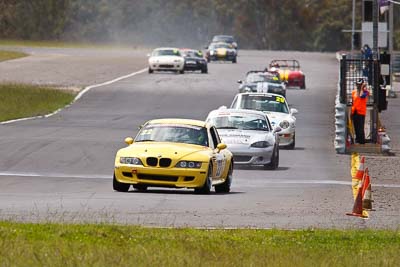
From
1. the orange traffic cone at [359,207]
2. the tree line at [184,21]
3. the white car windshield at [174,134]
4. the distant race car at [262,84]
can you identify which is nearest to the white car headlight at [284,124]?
the white car windshield at [174,134]

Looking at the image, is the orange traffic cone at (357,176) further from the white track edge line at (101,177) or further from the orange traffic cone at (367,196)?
the white track edge line at (101,177)

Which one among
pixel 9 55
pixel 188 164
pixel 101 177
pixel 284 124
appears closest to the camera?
pixel 188 164

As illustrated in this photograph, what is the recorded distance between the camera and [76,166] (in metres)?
27.5

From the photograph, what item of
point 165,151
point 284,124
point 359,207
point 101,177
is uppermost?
point 165,151

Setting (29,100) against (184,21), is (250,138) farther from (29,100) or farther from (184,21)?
(184,21)

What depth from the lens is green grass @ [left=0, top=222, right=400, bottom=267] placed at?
36.6 ft

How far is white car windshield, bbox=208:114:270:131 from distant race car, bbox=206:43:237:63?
62472 mm

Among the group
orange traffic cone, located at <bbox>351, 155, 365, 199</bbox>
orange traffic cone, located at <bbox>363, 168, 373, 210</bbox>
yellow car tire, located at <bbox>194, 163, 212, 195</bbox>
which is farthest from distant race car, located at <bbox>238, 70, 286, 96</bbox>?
orange traffic cone, located at <bbox>363, 168, 373, 210</bbox>

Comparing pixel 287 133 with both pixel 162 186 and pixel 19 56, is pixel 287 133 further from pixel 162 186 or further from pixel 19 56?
pixel 19 56

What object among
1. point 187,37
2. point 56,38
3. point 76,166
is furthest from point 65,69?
point 187,37

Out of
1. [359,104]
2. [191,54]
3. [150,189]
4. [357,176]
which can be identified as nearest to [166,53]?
[191,54]

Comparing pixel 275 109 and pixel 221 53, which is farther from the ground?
pixel 275 109

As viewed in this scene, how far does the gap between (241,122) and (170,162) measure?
27.2ft

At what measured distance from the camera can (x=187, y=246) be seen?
12.5 meters
